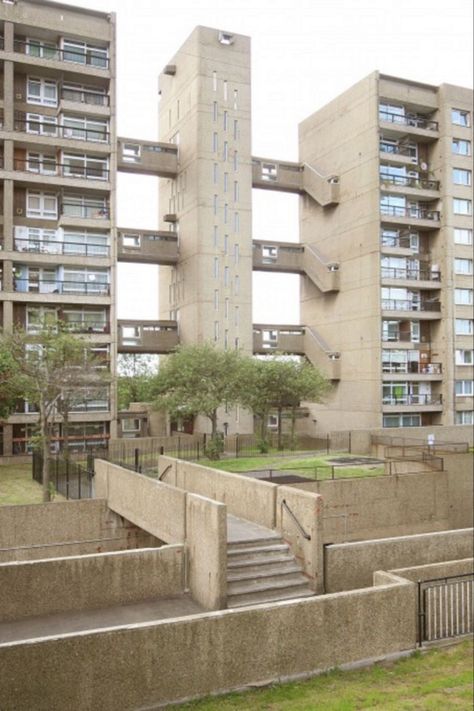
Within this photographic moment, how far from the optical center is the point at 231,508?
15383 millimetres

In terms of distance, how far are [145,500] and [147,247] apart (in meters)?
29.2

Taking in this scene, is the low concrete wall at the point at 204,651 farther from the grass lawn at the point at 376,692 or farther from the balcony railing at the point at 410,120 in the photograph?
the balcony railing at the point at 410,120

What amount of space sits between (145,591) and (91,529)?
7.20 m

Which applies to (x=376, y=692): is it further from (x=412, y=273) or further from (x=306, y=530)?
(x=412, y=273)

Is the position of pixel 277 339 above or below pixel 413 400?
above

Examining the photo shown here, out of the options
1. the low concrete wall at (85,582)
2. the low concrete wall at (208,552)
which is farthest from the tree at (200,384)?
the low concrete wall at (85,582)

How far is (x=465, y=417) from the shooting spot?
4588 cm

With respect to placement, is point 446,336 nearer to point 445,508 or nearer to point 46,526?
point 445,508

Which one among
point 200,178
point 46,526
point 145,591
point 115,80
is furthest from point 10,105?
point 145,591

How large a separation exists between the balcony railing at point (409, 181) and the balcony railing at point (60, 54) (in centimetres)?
2079

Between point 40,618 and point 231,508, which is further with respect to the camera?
point 231,508

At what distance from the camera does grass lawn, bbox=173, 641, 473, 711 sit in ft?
26.4

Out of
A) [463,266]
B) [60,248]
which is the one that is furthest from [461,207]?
[60,248]

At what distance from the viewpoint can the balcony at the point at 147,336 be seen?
40500 mm
